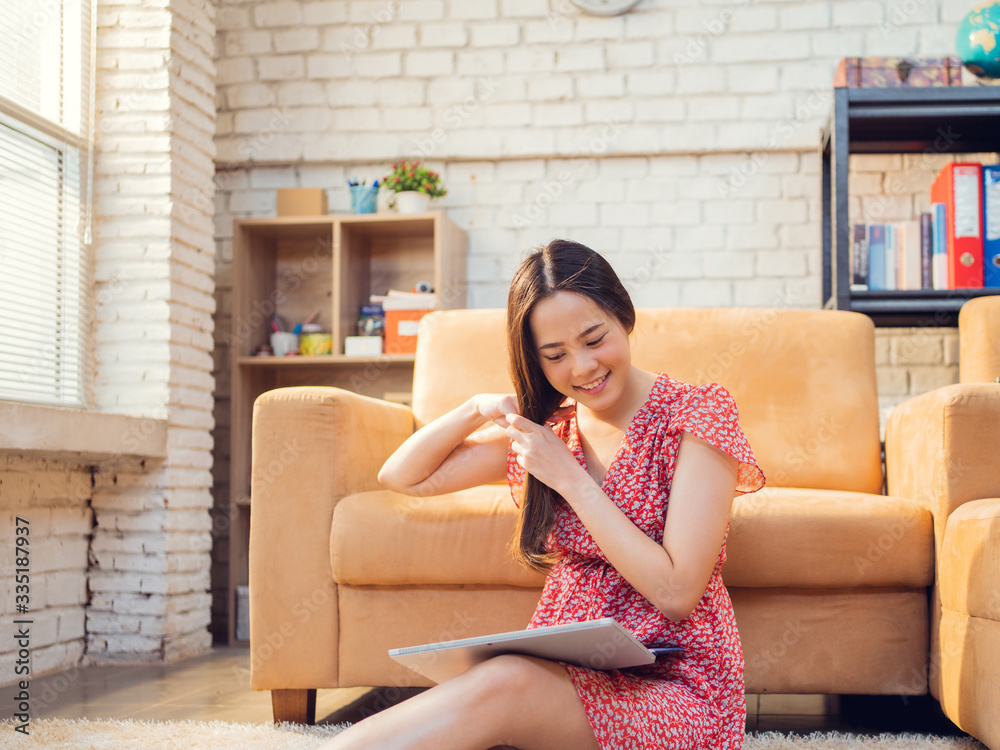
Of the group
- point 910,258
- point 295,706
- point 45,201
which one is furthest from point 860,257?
point 45,201

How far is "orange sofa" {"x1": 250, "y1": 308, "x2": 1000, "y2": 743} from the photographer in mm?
1690

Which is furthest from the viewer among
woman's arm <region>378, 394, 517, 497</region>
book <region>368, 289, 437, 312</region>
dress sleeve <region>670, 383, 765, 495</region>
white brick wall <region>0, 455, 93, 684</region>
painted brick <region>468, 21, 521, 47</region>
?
painted brick <region>468, 21, 521, 47</region>

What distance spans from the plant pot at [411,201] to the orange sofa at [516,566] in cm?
136

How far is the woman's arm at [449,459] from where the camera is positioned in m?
1.53

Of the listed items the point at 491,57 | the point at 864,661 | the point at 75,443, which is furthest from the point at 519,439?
the point at 491,57

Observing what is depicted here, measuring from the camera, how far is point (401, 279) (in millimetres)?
3492

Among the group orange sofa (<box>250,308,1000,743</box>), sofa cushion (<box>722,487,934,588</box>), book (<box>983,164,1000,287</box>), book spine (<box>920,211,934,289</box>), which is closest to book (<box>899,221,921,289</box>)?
book spine (<box>920,211,934,289</box>)

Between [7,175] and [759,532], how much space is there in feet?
7.41

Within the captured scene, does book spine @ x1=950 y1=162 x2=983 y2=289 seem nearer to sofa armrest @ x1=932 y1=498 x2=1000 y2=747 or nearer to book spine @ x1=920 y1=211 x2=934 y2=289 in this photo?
book spine @ x1=920 y1=211 x2=934 y2=289

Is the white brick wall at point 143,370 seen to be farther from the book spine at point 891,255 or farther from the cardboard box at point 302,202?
the book spine at point 891,255

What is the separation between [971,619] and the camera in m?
1.53

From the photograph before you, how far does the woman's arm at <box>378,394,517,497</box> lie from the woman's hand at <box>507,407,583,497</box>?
223 mm

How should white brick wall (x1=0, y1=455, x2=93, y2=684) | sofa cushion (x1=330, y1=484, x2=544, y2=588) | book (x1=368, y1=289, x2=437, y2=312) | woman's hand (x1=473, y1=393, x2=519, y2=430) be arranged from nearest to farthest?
woman's hand (x1=473, y1=393, x2=519, y2=430) < sofa cushion (x1=330, y1=484, x2=544, y2=588) < white brick wall (x1=0, y1=455, x2=93, y2=684) < book (x1=368, y1=289, x2=437, y2=312)

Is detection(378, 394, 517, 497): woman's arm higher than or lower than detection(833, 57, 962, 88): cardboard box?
lower
